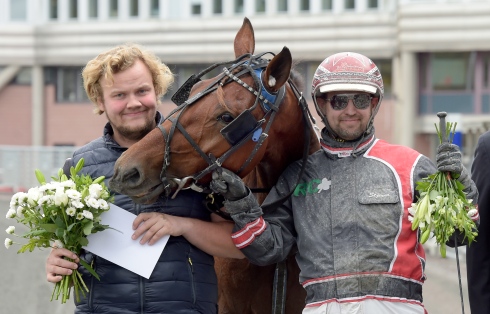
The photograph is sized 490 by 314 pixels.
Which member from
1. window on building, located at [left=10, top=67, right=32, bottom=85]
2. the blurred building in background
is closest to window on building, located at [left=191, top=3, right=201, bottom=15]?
the blurred building in background

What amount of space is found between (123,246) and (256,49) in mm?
21972

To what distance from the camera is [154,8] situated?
1140 inches

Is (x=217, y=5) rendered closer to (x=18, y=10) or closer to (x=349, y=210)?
(x=18, y=10)

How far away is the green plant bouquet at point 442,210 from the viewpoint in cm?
320

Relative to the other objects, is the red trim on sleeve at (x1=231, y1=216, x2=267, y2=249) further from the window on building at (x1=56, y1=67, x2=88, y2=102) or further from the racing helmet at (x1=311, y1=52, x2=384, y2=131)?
the window on building at (x1=56, y1=67, x2=88, y2=102)

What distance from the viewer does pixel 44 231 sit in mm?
3340

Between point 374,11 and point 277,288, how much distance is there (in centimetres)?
2361

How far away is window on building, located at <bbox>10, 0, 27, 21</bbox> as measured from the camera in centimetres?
2970

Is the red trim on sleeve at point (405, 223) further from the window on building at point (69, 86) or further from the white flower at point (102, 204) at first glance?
the window on building at point (69, 86)

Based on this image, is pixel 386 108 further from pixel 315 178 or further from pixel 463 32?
pixel 315 178

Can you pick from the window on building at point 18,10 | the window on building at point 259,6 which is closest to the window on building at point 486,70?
the window on building at point 259,6

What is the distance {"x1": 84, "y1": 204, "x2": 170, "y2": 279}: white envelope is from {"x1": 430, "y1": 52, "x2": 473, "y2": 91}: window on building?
920 inches

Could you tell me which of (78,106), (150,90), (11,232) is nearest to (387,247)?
(150,90)

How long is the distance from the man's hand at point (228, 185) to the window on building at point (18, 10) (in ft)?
91.1
